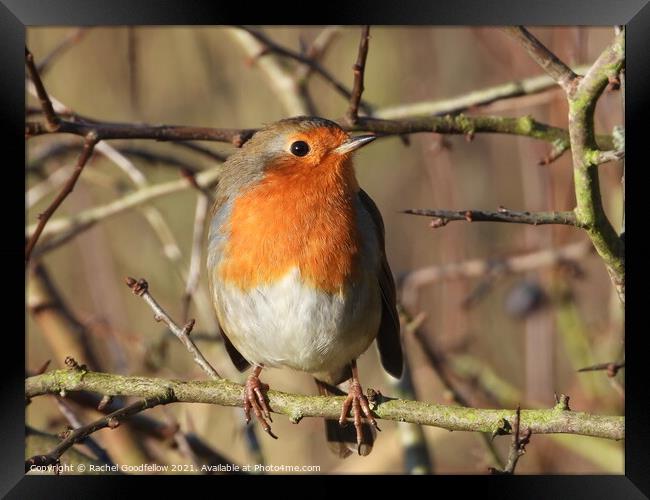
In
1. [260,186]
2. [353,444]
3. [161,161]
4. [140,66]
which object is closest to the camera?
[260,186]

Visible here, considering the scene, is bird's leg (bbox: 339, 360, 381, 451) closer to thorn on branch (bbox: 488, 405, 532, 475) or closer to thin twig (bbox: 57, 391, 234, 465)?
thorn on branch (bbox: 488, 405, 532, 475)

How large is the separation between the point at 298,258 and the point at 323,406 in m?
0.47

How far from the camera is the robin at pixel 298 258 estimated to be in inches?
112

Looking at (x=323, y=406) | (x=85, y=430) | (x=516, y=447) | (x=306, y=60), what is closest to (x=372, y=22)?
(x=306, y=60)

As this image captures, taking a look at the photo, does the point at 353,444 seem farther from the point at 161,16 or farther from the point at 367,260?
the point at 161,16

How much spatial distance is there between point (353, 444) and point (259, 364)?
1.77 ft

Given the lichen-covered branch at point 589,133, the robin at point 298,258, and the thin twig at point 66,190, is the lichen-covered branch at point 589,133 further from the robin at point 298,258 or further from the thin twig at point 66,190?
the thin twig at point 66,190

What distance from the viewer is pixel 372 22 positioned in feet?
9.23

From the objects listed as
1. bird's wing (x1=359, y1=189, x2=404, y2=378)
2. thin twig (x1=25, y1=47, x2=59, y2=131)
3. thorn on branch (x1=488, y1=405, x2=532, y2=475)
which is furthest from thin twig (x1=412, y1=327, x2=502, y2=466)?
thin twig (x1=25, y1=47, x2=59, y2=131)

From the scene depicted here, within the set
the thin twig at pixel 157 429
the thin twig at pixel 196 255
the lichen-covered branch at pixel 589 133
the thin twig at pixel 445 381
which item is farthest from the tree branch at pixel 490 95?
the thin twig at pixel 157 429

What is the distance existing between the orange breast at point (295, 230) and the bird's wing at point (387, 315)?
23cm

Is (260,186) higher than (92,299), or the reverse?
(260,186)

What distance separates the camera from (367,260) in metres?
2.99

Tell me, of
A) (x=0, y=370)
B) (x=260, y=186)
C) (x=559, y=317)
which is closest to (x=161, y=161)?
(x=260, y=186)
